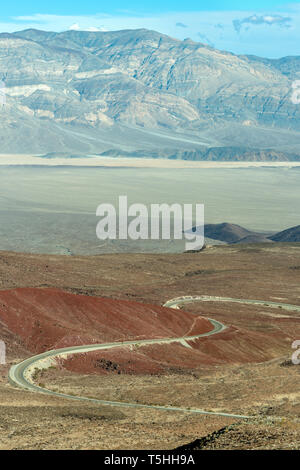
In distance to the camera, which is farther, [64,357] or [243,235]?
[243,235]

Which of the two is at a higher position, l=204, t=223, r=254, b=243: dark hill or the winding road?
the winding road

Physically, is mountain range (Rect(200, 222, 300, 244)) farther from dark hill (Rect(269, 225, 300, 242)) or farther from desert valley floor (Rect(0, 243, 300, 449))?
desert valley floor (Rect(0, 243, 300, 449))

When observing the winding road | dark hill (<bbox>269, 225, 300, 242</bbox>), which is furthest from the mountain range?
the winding road

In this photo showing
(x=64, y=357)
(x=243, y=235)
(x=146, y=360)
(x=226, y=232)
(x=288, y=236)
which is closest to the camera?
(x=64, y=357)

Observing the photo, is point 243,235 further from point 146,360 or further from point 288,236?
point 146,360

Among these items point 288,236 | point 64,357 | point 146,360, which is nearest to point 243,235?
point 288,236

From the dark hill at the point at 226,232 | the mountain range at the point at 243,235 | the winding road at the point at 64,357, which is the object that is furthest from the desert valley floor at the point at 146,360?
the dark hill at the point at 226,232

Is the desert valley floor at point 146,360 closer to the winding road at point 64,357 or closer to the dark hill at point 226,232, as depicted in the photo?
the winding road at point 64,357

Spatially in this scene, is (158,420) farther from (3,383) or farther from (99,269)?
(99,269)
